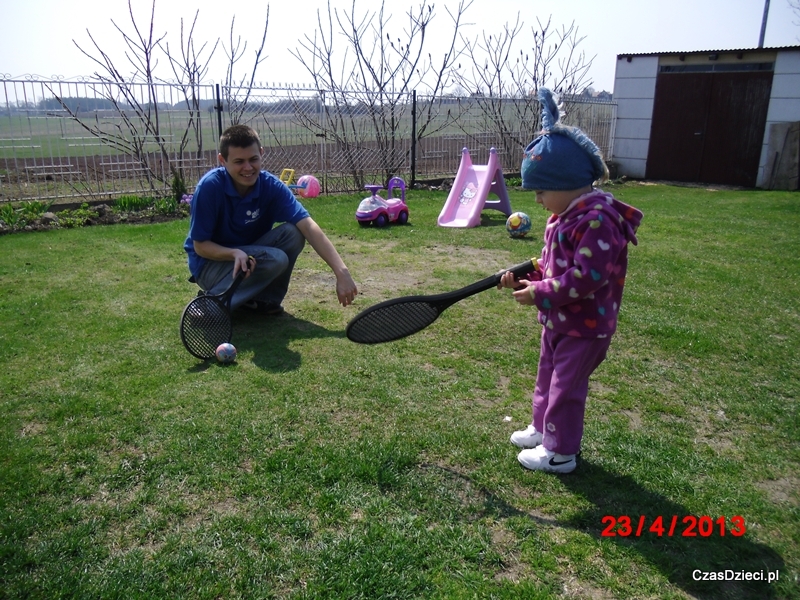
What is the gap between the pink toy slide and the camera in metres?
9.31

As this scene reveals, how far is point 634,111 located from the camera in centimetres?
1702

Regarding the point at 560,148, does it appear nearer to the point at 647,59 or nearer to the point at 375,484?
the point at 375,484

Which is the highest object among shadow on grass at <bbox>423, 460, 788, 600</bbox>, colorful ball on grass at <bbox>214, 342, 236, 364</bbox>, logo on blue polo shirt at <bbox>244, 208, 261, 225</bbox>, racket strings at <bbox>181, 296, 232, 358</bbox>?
logo on blue polo shirt at <bbox>244, 208, 261, 225</bbox>

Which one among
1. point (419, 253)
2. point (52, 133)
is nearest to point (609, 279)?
point (419, 253)

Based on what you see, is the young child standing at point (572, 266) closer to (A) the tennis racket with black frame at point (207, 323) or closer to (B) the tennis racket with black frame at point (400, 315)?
(B) the tennis racket with black frame at point (400, 315)

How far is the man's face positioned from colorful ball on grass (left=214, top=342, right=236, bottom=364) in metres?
1.29

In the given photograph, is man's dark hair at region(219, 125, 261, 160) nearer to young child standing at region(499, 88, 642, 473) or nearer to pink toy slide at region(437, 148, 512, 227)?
young child standing at region(499, 88, 642, 473)

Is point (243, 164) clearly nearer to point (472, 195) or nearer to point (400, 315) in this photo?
point (400, 315)

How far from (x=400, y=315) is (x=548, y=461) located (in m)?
0.99

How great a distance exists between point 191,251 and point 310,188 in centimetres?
729

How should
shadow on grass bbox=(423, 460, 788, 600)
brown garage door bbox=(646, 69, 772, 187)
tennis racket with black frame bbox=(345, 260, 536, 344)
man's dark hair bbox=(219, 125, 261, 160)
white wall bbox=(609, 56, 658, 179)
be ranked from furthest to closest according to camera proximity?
1. white wall bbox=(609, 56, 658, 179)
2. brown garage door bbox=(646, 69, 772, 187)
3. man's dark hair bbox=(219, 125, 261, 160)
4. tennis racket with black frame bbox=(345, 260, 536, 344)
5. shadow on grass bbox=(423, 460, 788, 600)

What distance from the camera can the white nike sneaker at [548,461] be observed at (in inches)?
111

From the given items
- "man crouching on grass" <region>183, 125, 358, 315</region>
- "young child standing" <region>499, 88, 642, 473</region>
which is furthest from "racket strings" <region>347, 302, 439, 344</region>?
"man crouching on grass" <region>183, 125, 358, 315</region>

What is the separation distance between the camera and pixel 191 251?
4.79 metres
